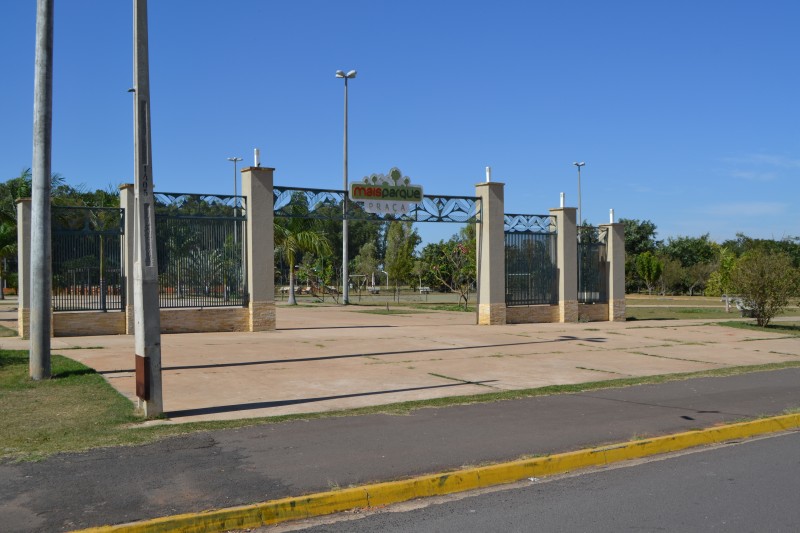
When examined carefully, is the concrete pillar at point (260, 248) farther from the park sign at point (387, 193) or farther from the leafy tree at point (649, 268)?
the leafy tree at point (649, 268)

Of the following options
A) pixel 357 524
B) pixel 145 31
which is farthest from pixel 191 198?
pixel 357 524

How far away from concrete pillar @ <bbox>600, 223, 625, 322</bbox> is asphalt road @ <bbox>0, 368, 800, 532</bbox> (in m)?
17.1

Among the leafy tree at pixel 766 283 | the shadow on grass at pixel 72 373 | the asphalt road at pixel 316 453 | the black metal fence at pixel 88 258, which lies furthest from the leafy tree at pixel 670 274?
the shadow on grass at pixel 72 373

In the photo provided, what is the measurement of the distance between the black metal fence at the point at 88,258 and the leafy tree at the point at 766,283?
20.5 metres

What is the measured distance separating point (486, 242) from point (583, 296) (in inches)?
200

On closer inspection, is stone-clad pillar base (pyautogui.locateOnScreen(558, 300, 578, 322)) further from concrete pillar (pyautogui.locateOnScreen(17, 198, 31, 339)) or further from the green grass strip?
concrete pillar (pyautogui.locateOnScreen(17, 198, 31, 339))

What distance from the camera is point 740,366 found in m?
16.9

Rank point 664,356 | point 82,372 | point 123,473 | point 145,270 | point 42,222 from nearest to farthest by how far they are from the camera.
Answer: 1. point 123,473
2. point 145,270
3. point 42,222
4. point 82,372
5. point 664,356

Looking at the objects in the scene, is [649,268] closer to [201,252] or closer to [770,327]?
[770,327]

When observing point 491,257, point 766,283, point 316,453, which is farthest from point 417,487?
point 766,283

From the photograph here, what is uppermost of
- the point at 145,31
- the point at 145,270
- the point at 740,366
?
the point at 145,31

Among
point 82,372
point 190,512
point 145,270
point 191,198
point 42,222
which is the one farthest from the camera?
point 191,198

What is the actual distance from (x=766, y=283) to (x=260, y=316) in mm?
17207

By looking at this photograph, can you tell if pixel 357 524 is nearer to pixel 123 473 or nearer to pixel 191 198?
pixel 123 473
